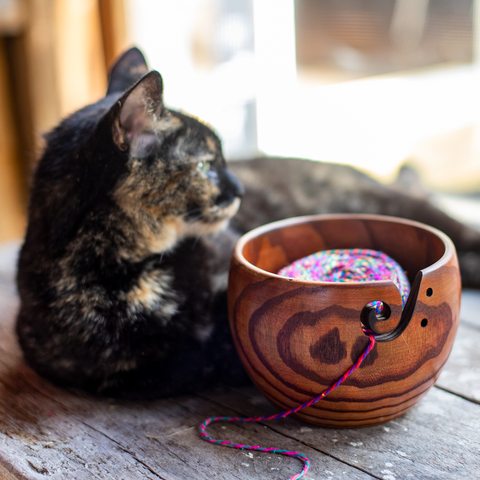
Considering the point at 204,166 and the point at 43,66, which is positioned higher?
the point at 43,66

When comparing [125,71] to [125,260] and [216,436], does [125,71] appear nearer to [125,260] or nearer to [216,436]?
[125,260]

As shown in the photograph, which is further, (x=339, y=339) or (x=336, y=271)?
(x=336, y=271)

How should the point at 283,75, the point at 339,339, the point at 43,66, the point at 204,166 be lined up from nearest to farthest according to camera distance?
the point at 339,339 → the point at 204,166 → the point at 43,66 → the point at 283,75

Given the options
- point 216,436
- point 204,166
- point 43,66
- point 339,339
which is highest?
point 43,66

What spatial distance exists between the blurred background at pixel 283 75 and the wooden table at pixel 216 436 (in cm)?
107

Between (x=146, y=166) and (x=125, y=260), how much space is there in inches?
6.4

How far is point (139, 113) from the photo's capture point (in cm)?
82

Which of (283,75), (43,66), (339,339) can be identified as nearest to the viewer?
(339,339)

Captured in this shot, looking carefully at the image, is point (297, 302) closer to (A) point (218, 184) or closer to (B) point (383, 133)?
(A) point (218, 184)

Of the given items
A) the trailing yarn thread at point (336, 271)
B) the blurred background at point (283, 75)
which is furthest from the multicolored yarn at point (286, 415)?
the blurred background at point (283, 75)

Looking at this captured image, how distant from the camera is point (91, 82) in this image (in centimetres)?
202

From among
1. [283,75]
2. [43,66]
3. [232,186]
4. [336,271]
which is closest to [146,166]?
[232,186]

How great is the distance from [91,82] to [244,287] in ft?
5.53

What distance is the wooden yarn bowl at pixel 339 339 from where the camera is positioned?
1.81 feet
